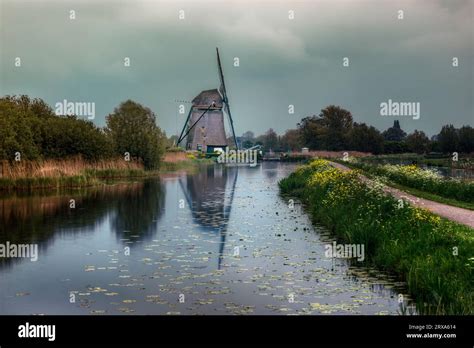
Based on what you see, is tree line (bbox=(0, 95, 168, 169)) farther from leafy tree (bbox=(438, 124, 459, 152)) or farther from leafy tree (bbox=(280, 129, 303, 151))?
leafy tree (bbox=(280, 129, 303, 151))

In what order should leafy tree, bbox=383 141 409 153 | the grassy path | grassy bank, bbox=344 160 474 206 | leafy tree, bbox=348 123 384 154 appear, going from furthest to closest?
leafy tree, bbox=383 141 409 153 < leafy tree, bbox=348 123 384 154 < grassy bank, bbox=344 160 474 206 < the grassy path

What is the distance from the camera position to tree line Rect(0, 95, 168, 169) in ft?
121

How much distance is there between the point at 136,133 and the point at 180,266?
38.3 m

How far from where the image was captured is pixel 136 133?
169ft

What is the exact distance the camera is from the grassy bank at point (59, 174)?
35250mm

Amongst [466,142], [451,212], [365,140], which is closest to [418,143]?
[365,140]

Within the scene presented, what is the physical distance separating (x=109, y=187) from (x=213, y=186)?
7.13m

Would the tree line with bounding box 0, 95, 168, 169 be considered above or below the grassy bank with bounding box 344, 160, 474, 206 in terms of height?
above

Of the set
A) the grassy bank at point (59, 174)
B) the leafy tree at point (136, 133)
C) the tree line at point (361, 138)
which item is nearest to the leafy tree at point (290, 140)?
the tree line at point (361, 138)

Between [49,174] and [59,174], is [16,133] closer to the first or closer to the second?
[49,174]

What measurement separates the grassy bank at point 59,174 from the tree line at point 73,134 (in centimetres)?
65

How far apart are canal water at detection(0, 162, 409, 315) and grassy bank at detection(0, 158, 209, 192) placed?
353 inches

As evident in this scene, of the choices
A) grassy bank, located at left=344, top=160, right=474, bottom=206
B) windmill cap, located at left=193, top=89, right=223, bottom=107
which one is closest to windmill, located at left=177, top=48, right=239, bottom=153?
windmill cap, located at left=193, top=89, right=223, bottom=107
